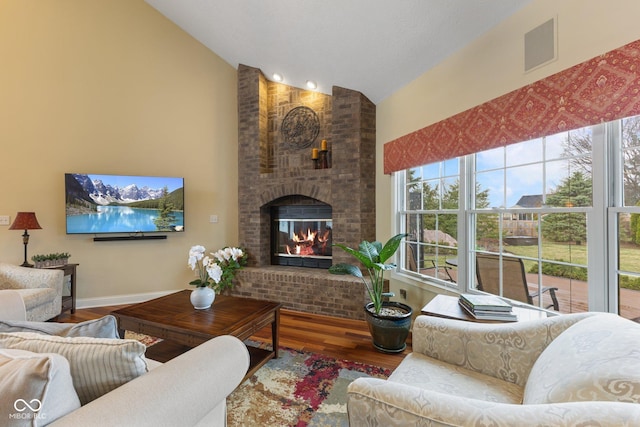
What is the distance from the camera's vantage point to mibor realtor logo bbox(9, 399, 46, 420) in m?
0.63

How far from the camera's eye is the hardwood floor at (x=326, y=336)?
2297 mm

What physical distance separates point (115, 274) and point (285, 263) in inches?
85.0

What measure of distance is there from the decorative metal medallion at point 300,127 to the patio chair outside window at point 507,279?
102 inches

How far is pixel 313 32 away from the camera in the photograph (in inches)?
108

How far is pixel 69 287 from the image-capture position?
3197 millimetres

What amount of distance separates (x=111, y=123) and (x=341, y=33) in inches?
117

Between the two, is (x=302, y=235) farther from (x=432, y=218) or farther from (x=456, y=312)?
(x=456, y=312)

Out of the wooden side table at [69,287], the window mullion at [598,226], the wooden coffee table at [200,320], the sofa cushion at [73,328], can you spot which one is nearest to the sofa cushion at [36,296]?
the wooden side table at [69,287]

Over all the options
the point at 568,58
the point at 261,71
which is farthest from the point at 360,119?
the point at 568,58

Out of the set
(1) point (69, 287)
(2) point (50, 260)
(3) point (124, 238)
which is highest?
(3) point (124, 238)

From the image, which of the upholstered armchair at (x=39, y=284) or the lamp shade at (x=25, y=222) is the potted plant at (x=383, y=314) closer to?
the upholstered armchair at (x=39, y=284)

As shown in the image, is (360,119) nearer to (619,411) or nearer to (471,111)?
(471,111)

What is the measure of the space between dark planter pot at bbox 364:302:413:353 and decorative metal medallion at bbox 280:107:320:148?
100 inches

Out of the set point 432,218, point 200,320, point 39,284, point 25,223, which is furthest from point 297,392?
point 25,223
